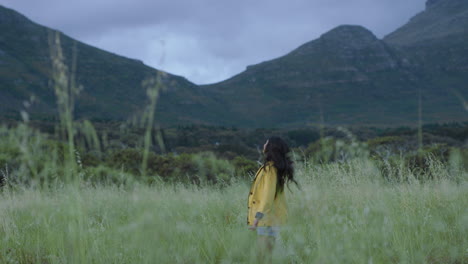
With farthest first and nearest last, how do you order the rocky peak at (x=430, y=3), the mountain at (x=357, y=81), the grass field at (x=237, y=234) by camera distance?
the rocky peak at (x=430, y=3), the mountain at (x=357, y=81), the grass field at (x=237, y=234)

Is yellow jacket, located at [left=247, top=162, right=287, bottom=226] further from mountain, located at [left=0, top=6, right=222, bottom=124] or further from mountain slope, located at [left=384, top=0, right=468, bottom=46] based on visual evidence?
mountain slope, located at [left=384, top=0, right=468, bottom=46]

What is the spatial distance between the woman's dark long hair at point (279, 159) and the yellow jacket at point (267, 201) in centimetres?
5

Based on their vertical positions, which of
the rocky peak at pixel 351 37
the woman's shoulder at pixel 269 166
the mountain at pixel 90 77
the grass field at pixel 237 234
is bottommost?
the grass field at pixel 237 234

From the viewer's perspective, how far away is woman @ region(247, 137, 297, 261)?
13.3 feet

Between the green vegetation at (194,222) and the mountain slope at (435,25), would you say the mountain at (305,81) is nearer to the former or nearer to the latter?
the mountain slope at (435,25)

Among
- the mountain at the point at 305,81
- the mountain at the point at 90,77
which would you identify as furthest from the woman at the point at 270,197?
the mountain at the point at 90,77

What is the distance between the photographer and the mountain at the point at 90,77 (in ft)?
249

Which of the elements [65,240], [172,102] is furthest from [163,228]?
[172,102]

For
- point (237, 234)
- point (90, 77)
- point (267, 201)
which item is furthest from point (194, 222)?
point (90, 77)

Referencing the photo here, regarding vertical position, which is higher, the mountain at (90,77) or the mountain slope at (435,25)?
the mountain slope at (435,25)

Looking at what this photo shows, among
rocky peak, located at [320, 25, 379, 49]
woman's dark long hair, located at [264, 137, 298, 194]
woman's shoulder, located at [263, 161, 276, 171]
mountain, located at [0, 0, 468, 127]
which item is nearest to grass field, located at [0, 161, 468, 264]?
woman's dark long hair, located at [264, 137, 298, 194]

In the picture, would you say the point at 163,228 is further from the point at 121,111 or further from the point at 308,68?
the point at 308,68

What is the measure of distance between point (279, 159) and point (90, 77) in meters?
89.5

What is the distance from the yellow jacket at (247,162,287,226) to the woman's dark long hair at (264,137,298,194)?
0.05 meters
